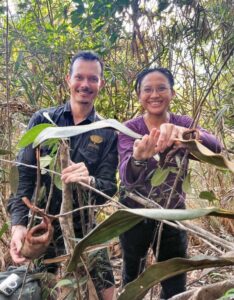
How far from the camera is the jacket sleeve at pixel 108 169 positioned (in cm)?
137

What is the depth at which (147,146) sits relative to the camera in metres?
0.96

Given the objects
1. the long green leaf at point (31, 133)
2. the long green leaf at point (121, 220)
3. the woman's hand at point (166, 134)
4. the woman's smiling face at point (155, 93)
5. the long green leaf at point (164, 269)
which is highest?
the woman's smiling face at point (155, 93)

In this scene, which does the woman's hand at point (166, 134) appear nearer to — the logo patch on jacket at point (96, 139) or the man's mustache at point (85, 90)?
the logo patch on jacket at point (96, 139)

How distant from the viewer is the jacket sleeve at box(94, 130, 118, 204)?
1374 mm

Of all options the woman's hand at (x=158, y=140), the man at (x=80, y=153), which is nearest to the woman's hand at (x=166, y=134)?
the woman's hand at (x=158, y=140)

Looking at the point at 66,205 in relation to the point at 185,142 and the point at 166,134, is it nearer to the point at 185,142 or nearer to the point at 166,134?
the point at 166,134

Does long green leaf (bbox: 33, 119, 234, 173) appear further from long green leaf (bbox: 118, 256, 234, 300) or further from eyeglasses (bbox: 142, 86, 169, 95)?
eyeglasses (bbox: 142, 86, 169, 95)

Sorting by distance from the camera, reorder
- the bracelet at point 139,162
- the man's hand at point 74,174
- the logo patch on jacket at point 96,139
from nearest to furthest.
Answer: the man's hand at point 74,174 → the bracelet at point 139,162 → the logo patch on jacket at point 96,139

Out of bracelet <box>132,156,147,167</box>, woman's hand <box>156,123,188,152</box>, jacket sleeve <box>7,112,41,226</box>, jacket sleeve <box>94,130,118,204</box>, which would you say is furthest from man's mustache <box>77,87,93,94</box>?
woman's hand <box>156,123,188,152</box>

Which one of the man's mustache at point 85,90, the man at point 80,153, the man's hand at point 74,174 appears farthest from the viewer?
the man's mustache at point 85,90

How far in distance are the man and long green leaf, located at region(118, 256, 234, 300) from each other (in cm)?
59

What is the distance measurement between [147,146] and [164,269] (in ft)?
1.34

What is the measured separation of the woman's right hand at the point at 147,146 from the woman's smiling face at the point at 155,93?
57 centimetres

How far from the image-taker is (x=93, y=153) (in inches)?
59.9
